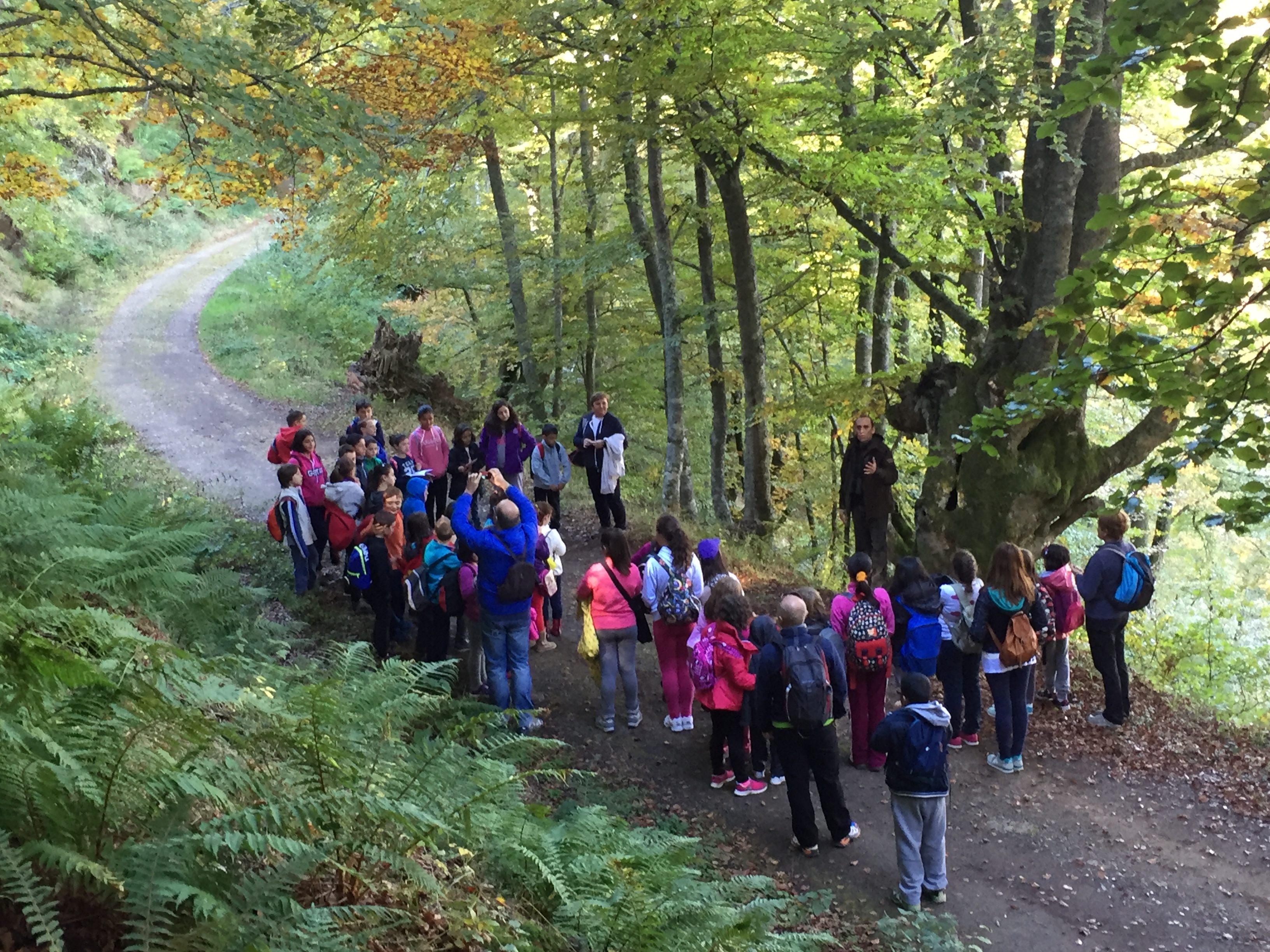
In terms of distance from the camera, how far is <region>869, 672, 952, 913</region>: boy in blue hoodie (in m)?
5.74

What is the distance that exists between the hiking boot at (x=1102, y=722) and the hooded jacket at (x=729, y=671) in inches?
173

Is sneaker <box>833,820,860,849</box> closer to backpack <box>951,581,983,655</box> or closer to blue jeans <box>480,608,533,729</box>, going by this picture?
backpack <box>951,581,983,655</box>

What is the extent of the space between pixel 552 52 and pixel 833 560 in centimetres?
1103

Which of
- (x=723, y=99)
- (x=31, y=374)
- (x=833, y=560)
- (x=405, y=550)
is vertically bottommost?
(x=833, y=560)

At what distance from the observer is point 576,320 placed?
1944 centimetres

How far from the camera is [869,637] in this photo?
7.26 m

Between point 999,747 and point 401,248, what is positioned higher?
point 401,248

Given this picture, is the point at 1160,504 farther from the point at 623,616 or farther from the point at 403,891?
the point at 403,891

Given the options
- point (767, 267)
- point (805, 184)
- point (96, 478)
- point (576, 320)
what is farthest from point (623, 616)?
point (576, 320)

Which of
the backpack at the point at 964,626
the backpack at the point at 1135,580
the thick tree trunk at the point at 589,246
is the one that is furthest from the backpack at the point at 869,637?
the thick tree trunk at the point at 589,246

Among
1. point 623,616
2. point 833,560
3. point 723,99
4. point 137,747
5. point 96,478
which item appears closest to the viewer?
point 137,747

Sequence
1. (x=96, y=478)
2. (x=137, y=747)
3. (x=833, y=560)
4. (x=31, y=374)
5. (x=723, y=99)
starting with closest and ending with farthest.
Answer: (x=137, y=747)
(x=723, y=99)
(x=96, y=478)
(x=833, y=560)
(x=31, y=374)

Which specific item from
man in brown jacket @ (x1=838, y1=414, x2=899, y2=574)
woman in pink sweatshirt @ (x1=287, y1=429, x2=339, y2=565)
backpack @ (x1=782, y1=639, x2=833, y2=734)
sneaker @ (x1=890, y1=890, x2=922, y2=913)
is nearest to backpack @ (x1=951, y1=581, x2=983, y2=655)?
backpack @ (x1=782, y1=639, x2=833, y2=734)

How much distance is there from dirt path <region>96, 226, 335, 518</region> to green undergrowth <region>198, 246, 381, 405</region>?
1.96ft
